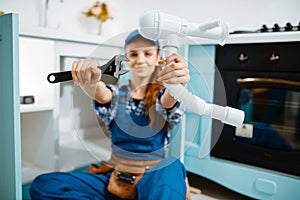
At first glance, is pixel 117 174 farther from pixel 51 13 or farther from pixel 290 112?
pixel 51 13

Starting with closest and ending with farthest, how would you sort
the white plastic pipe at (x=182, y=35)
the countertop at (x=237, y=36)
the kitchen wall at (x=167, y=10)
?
the white plastic pipe at (x=182, y=35) < the countertop at (x=237, y=36) < the kitchen wall at (x=167, y=10)

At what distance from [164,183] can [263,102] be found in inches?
19.1

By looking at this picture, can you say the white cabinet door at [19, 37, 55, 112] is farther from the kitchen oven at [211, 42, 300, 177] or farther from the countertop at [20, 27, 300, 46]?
the kitchen oven at [211, 42, 300, 177]

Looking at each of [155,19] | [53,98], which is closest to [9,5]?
[53,98]

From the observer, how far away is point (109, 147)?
919mm

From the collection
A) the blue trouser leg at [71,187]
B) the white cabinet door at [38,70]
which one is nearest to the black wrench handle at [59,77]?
the blue trouser leg at [71,187]

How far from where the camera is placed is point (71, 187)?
93 centimetres

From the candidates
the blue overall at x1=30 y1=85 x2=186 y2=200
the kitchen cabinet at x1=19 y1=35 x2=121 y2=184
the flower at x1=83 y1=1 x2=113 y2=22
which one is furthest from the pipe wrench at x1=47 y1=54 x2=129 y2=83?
the flower at x1=83 y1=1 x2=113 y2=22

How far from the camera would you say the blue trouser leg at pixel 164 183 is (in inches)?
31.6

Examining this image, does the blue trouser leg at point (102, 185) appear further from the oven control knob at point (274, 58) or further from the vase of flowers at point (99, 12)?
the vase of flowers at point (99, 12)

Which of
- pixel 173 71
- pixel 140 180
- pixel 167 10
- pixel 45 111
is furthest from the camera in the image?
pixel 167 10

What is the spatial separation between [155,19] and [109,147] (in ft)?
1.63

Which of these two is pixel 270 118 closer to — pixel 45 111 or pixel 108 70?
pixel 108 70

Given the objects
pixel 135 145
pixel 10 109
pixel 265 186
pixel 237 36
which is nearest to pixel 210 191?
pixel 265 186
